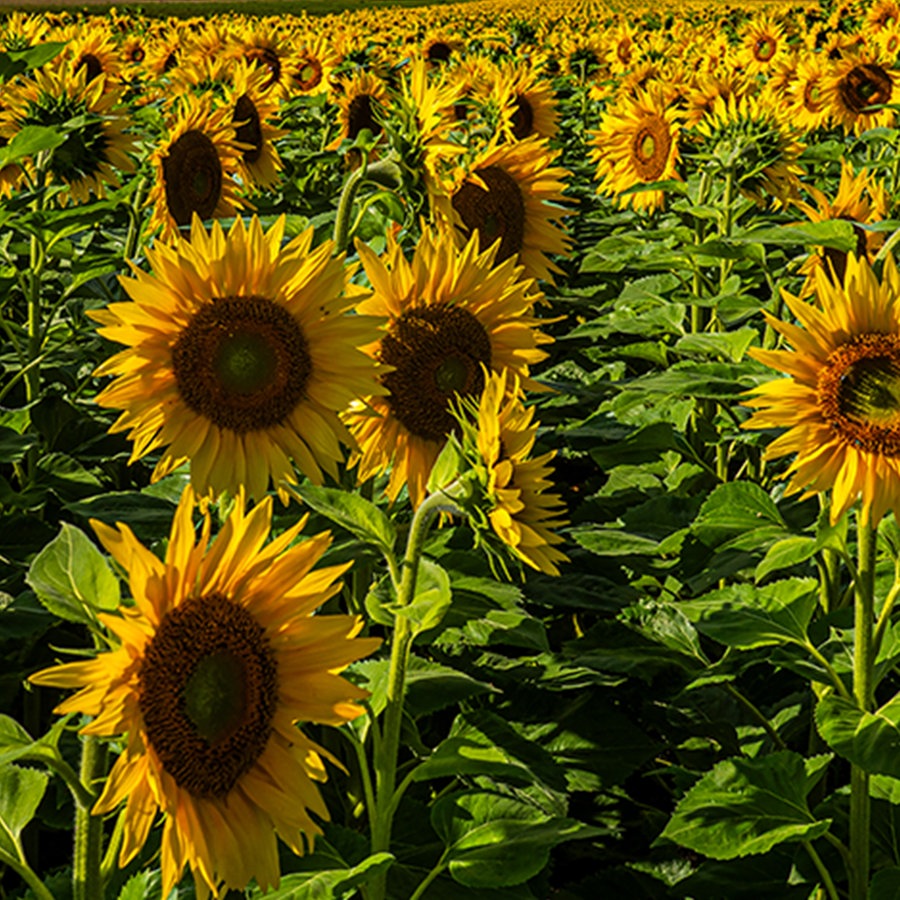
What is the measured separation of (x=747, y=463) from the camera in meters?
3.30

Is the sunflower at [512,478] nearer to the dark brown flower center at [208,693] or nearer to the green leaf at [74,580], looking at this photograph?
the dark brown flower center at [208,693]

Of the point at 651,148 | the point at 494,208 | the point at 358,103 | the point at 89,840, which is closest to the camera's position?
the point at 89,840

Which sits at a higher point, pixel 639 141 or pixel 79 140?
pixel 639 141

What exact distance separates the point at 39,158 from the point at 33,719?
1.52 meters

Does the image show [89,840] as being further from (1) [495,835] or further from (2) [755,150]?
(2) [755,150]

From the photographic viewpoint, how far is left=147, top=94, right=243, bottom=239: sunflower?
136 inches

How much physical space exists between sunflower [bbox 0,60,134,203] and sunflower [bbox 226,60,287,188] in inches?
19.6

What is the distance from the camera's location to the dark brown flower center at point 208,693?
1494 millimetres

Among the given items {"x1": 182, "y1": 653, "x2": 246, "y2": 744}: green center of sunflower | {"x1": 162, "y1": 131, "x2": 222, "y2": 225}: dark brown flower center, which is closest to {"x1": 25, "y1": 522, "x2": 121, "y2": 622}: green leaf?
{"x1": 182, "y1": 653, "x2": 246, "y2": 744}: green center of sunflower

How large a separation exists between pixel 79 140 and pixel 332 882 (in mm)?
2531

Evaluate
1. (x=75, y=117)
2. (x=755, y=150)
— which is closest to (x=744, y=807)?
(x=75, y=117)

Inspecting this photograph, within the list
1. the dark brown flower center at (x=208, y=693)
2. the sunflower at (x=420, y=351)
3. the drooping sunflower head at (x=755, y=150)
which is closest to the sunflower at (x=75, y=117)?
the sunflower at (x=420, y=351)

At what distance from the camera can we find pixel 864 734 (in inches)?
78.4

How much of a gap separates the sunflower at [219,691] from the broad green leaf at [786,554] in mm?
862
